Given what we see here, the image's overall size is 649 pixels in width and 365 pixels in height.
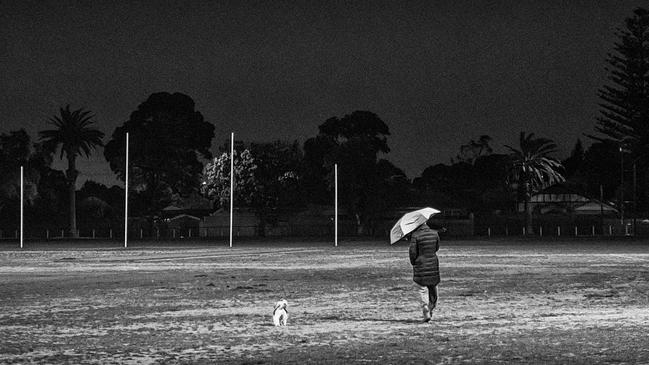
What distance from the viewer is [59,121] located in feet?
371

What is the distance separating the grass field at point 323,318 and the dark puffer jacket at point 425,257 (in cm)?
71

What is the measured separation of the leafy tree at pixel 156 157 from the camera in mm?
108750

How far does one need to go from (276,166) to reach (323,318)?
82.4 m

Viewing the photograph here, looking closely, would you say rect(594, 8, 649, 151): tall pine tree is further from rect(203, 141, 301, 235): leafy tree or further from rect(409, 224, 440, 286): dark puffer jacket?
rect(409, 224, 440, 286): dark puffer jacket

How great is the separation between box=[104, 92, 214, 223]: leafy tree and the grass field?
260 ft

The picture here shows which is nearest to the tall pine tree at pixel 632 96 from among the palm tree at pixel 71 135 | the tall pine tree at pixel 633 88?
the tall pine tree at pixel 633 88

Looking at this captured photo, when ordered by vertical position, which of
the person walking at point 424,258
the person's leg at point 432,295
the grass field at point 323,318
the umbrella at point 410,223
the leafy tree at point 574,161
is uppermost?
the leafy tree at point 574,161

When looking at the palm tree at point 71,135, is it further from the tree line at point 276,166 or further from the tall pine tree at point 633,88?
the tall pine tree at point 633,88

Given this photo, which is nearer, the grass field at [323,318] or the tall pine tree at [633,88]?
the grass field at [323,318]

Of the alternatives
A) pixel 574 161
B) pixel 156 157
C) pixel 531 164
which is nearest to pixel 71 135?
pixel 156 157

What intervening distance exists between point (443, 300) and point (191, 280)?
905cm

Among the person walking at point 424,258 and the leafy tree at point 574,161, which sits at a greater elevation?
the leafy tree at point 574,161

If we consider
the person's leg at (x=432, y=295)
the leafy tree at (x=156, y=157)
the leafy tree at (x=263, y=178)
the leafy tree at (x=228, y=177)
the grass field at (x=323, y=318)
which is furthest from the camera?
the leafy tree at (x=156, y=157)

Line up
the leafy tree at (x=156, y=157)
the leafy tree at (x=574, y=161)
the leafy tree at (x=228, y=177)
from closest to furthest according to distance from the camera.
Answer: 1. the leafy tree at (x=228, y=177)
2. the leafy tree at (x=156, y=157)
3. the leafy tree at (x=574, y=161)
